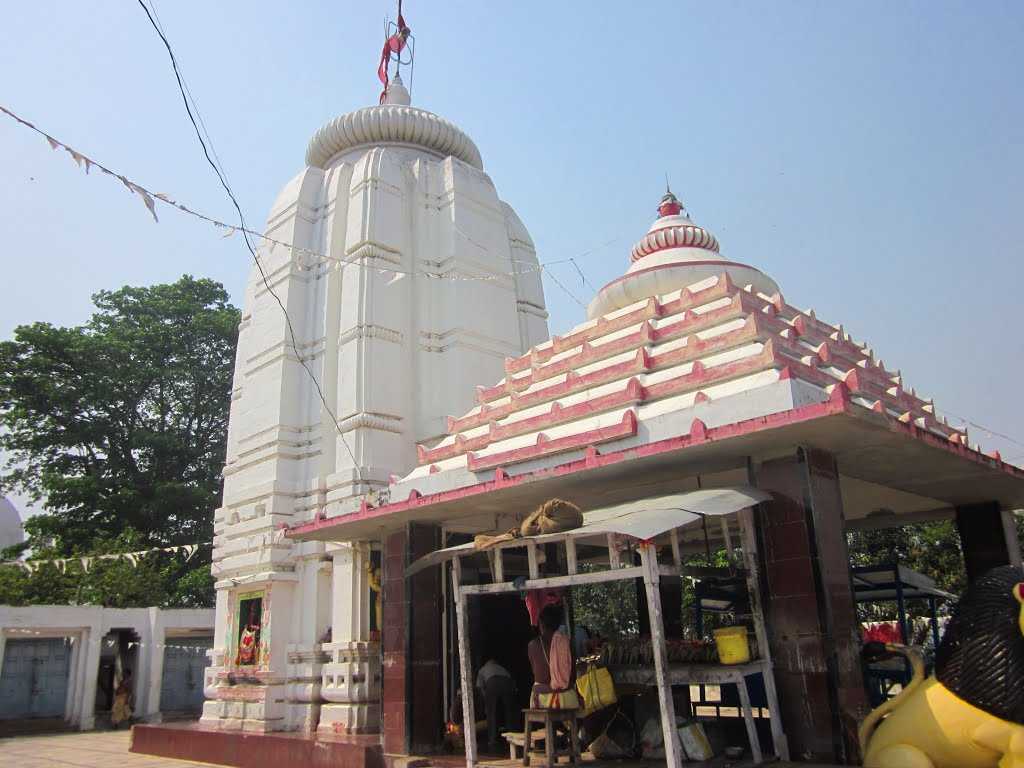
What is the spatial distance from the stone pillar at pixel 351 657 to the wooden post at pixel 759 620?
7.23 meters

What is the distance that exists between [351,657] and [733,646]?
24.5 feet

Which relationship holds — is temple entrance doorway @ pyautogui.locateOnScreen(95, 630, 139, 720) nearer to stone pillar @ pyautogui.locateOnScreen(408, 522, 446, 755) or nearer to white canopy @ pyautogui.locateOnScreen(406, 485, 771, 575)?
stone pillar @ pyautogui.locateOnScreen(408, 522, 446, 755)

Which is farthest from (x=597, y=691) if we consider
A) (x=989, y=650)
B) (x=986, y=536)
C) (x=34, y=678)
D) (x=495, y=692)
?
(x=34, y=678)

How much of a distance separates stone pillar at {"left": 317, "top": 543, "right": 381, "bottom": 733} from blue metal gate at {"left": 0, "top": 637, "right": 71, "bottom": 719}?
12.7 m

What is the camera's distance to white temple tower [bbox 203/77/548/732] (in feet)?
46.3

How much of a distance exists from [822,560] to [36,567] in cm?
2359

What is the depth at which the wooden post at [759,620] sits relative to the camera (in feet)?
23.8

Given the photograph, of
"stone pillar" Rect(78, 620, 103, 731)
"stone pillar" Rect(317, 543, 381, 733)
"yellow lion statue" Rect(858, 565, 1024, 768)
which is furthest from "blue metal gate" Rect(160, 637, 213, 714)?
"yellow lion statue" Rect(858, 565, 1024, 768)

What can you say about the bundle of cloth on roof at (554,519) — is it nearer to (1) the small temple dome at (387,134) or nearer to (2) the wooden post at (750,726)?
(2) the wooden post at (750,726)

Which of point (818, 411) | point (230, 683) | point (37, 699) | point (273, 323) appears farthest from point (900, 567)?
point (37, 699)

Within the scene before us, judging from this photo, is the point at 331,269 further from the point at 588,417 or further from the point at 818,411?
the point at 818,411

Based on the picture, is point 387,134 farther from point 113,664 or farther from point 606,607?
point 606,607

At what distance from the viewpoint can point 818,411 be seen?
6.96 meters

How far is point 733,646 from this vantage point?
7562 millimetres
